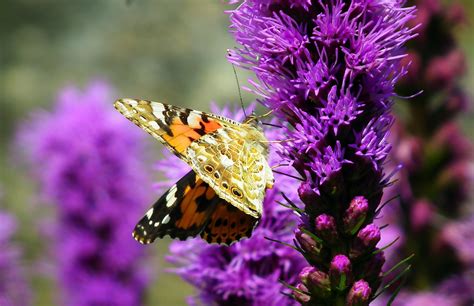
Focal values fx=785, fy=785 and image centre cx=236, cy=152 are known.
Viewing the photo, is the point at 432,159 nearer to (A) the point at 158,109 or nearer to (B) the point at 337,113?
(A) the point at 158,109

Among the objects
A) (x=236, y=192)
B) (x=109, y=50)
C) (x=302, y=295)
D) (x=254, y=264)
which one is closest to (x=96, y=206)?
(x=254, y=264)

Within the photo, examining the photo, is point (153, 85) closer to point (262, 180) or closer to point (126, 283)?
point (126, 283)

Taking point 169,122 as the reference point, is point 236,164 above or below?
below

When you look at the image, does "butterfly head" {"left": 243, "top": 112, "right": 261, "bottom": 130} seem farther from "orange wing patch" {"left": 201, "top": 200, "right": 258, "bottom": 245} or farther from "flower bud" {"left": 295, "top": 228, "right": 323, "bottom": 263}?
"flower bud" {"left": 295, "top": 228, "right": 323, "bottom": 263}

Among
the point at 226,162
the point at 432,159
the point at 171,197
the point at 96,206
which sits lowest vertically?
the point at 171,197

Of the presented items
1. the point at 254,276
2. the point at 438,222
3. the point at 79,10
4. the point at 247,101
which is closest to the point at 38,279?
the point at 247,101

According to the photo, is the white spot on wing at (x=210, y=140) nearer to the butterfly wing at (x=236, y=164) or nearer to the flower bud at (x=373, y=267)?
the butterfly wing at (x=236, y=164)
